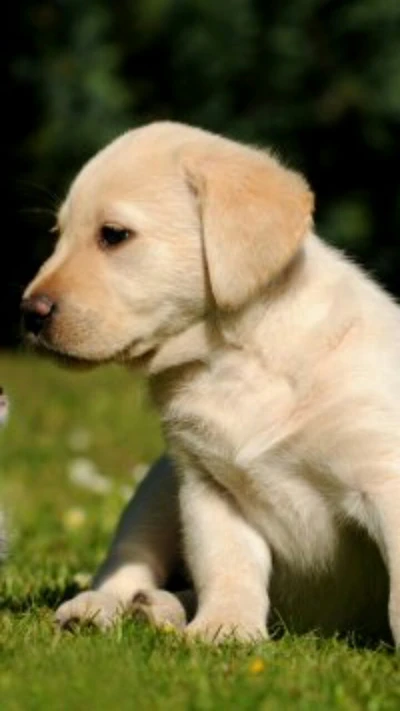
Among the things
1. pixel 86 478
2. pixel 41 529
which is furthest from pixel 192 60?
pixel 41 529

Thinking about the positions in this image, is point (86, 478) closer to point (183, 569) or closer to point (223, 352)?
point (183, 569)

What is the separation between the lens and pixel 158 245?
5.16m

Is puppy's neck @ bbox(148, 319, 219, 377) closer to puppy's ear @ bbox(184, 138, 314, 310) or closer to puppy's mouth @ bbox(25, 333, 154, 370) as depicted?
puppy's mouth @ bbox(25, 333, 154, 370)

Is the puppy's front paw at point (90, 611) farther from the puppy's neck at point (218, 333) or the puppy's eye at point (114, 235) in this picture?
the puppy's eye at point (114, 235)

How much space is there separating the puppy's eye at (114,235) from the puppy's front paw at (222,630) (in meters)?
1.15

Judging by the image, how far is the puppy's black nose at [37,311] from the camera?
507cm

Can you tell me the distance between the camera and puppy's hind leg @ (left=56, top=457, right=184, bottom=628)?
5.67 metres

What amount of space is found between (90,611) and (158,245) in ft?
3.71

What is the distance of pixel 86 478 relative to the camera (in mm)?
9914

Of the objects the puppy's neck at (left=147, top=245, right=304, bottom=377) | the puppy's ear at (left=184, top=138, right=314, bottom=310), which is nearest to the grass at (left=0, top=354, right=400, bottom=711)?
the puppy's neck at (left=147, top=245, right=304, bottom=377)

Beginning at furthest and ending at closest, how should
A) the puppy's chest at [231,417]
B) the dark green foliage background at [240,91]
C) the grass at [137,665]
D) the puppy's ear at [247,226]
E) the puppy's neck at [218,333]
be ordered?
the dark green foliage background at [240,91], the puppy's neck at [218,333], the puppy's chest at [231,417], the puppy's ear at [247,226], the grass at [137,665]

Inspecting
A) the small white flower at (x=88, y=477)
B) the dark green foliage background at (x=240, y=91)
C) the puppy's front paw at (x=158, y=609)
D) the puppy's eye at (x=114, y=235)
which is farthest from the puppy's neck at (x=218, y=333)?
the dark green foliage background at (x=240, y=91)

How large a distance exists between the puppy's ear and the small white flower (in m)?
4.53

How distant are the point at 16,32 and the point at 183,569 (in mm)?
15035
